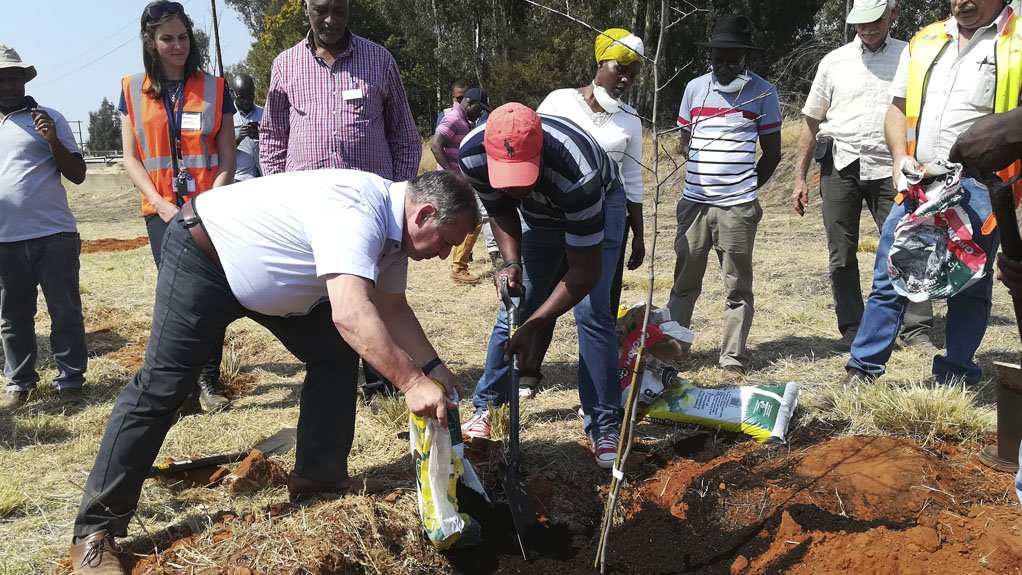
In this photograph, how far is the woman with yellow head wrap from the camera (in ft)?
14.4

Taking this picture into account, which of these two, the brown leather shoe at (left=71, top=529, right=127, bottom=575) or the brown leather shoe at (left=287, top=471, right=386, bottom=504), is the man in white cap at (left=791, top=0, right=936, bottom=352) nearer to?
the brown leather shoe at (left=287, top=471, right=386, bottom=504)

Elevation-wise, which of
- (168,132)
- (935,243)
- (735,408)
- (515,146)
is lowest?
(735,408)

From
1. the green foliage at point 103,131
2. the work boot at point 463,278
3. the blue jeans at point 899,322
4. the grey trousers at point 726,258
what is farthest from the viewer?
the green foliage at point 103,131

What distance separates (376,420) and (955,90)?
342 cm

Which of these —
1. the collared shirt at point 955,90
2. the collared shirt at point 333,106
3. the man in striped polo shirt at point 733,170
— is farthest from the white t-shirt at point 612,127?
the collared shirt at point 955,90

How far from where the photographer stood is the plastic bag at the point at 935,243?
3654 millimetres

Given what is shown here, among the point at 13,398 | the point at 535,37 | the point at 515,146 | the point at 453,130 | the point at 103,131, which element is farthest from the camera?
the point at 103,131

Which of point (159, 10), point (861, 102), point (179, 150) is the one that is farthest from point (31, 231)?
point (861, 102)

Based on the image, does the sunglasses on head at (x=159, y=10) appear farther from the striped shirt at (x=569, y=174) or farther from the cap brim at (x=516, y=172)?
the cap brim at (x=516, y=172)

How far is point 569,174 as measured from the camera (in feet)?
10.2

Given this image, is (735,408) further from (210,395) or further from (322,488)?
(210,395)

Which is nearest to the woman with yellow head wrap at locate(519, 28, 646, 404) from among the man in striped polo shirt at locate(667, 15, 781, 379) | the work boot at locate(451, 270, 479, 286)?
the man in striped polo shirt at locate(667, 15, 781, 379)

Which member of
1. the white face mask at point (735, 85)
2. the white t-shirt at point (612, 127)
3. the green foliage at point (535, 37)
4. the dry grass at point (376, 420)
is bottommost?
the dry grass at point (376, 420)

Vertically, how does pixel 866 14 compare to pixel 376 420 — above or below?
above
